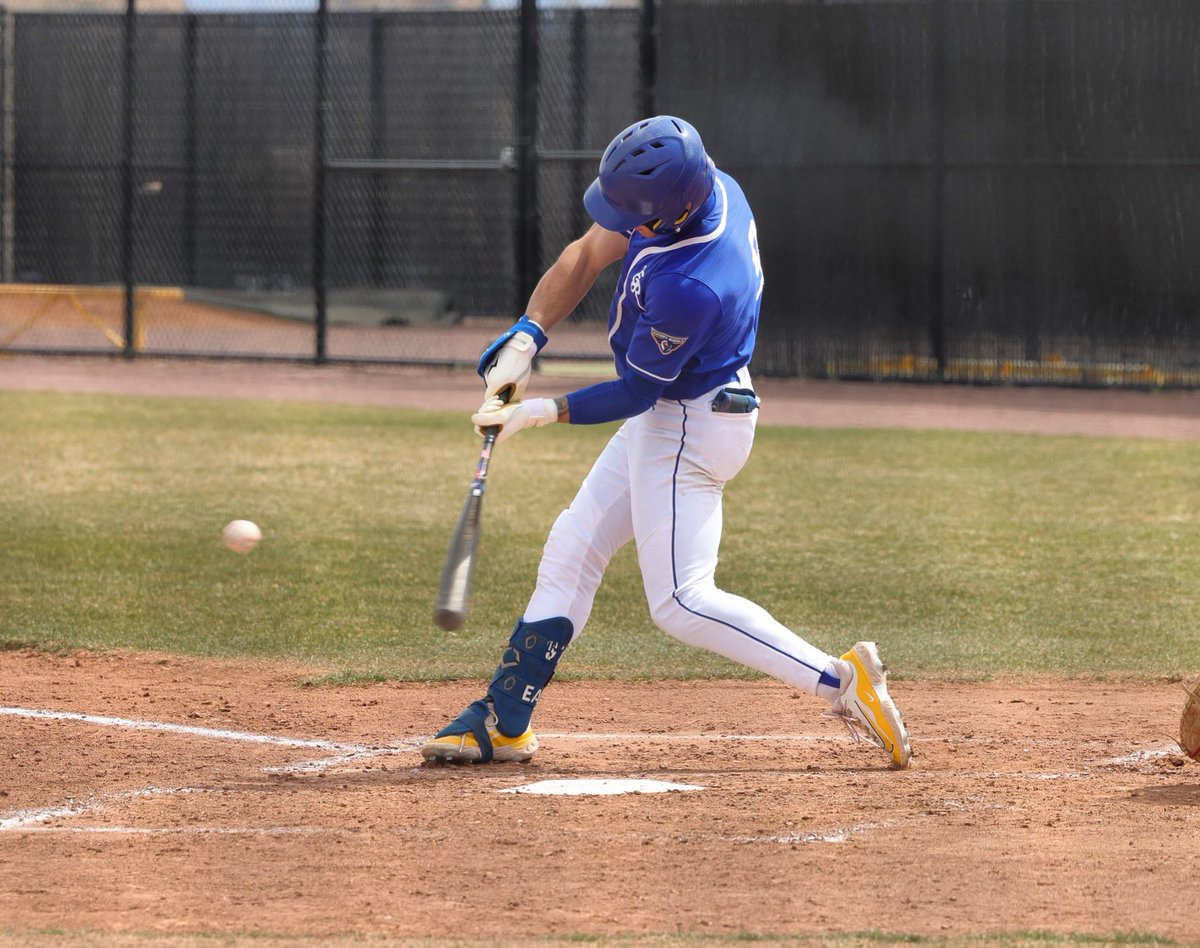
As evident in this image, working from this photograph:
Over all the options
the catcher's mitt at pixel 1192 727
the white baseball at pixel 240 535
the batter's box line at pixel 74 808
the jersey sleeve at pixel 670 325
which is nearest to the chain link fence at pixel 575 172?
the white baseball at pixel 240 535

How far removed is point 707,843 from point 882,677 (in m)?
0.91

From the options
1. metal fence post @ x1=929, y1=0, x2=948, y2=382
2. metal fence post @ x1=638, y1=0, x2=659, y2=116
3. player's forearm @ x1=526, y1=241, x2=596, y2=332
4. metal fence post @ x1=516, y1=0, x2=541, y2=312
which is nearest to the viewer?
player's forearm @ x1=526, y1=241, x2=596, y2=332

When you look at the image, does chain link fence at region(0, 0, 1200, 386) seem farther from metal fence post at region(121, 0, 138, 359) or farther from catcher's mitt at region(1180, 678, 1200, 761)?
catcher's mitt at region(1180, 678, 1200, 761)

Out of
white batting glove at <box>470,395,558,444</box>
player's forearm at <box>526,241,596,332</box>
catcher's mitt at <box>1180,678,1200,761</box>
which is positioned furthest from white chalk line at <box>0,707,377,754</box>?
catcher's mitt at <box>1180,678,1200,761</box>

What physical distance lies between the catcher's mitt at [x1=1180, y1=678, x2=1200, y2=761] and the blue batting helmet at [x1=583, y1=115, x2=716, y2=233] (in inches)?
78.1

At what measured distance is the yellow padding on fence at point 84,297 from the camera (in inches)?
749

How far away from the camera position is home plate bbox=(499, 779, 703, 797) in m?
4.77

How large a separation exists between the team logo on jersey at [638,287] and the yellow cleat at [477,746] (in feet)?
4.30

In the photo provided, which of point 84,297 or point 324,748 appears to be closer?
point 324,748

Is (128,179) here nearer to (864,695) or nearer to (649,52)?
(649,52)

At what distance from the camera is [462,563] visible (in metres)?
4.81

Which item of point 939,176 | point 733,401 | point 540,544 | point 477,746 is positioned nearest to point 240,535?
point 540,544

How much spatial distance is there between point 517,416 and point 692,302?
1.91 ft

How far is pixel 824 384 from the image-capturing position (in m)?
16.8
